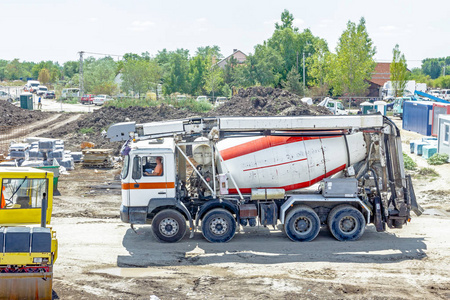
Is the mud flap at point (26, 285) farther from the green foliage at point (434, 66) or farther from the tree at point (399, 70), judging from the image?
the green foliage at point (434, 66)

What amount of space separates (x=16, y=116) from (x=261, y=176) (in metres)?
39.4

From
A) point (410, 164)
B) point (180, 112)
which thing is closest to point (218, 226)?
point (410, 164)

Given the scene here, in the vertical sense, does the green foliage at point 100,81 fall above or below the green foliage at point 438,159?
above

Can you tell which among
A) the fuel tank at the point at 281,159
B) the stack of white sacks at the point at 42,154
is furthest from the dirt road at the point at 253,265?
the stack of white sacks at the point at 42,154

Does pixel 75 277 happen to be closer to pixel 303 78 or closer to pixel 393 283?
pixel 393 283

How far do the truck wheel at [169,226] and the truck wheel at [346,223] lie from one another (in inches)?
163

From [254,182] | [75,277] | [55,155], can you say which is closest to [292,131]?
[254,182]

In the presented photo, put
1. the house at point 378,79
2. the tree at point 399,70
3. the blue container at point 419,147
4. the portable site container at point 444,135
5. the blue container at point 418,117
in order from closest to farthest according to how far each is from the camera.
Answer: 1. the portable site container at point 444,135
2. the blue container at point 419,147
3. the blue container at point 418,117
4. the tree at point 399,70
5. the house at point 378,79

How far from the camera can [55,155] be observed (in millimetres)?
26469

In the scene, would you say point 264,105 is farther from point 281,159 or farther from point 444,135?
point 281,159

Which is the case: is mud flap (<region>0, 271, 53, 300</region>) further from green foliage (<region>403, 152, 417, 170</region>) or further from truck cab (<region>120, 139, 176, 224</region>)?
green foliage (<region>403, 152, 417, 170</region>)

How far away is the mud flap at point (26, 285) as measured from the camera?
10.3 meters

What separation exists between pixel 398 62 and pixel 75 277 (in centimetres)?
5832

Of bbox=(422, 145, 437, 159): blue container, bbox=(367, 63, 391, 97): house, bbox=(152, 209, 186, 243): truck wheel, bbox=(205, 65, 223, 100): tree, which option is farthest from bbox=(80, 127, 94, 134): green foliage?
bbox=(367, 63, 391, 97): house
